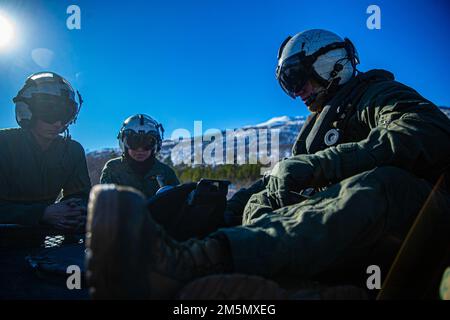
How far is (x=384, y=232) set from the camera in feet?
4.60

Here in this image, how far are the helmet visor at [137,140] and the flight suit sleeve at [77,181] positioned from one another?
135 centimetres

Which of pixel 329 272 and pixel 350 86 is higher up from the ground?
pixel 350 86

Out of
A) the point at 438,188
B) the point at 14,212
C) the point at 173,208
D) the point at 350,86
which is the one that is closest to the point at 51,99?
the point at 14,212

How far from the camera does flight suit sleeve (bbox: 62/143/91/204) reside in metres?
3.86

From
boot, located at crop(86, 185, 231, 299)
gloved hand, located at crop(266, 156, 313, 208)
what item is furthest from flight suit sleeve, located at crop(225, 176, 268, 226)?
boot, located at crop(86, 185, 231, 299)

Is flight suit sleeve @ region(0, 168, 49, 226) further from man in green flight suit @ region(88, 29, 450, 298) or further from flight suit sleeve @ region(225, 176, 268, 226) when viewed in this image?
man in green flight suit @ region(88, 29, 450, 298)

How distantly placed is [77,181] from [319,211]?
3423 mm

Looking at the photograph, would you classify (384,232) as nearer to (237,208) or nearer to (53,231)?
(237,208)

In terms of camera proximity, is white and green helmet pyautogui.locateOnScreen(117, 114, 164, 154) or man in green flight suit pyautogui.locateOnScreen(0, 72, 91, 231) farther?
white and green helmet pyautogui.locateOnScreen(117, 114, 164, 154)

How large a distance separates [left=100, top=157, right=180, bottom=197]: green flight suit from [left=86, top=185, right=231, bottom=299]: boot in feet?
13.9

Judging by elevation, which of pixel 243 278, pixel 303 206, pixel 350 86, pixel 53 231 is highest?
pixel 350 86

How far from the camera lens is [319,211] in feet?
4.52

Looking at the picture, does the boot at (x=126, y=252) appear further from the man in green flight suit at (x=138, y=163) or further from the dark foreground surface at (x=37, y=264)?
the man in green flight suit at (x=138, y=163)

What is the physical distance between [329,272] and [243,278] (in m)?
0.56
